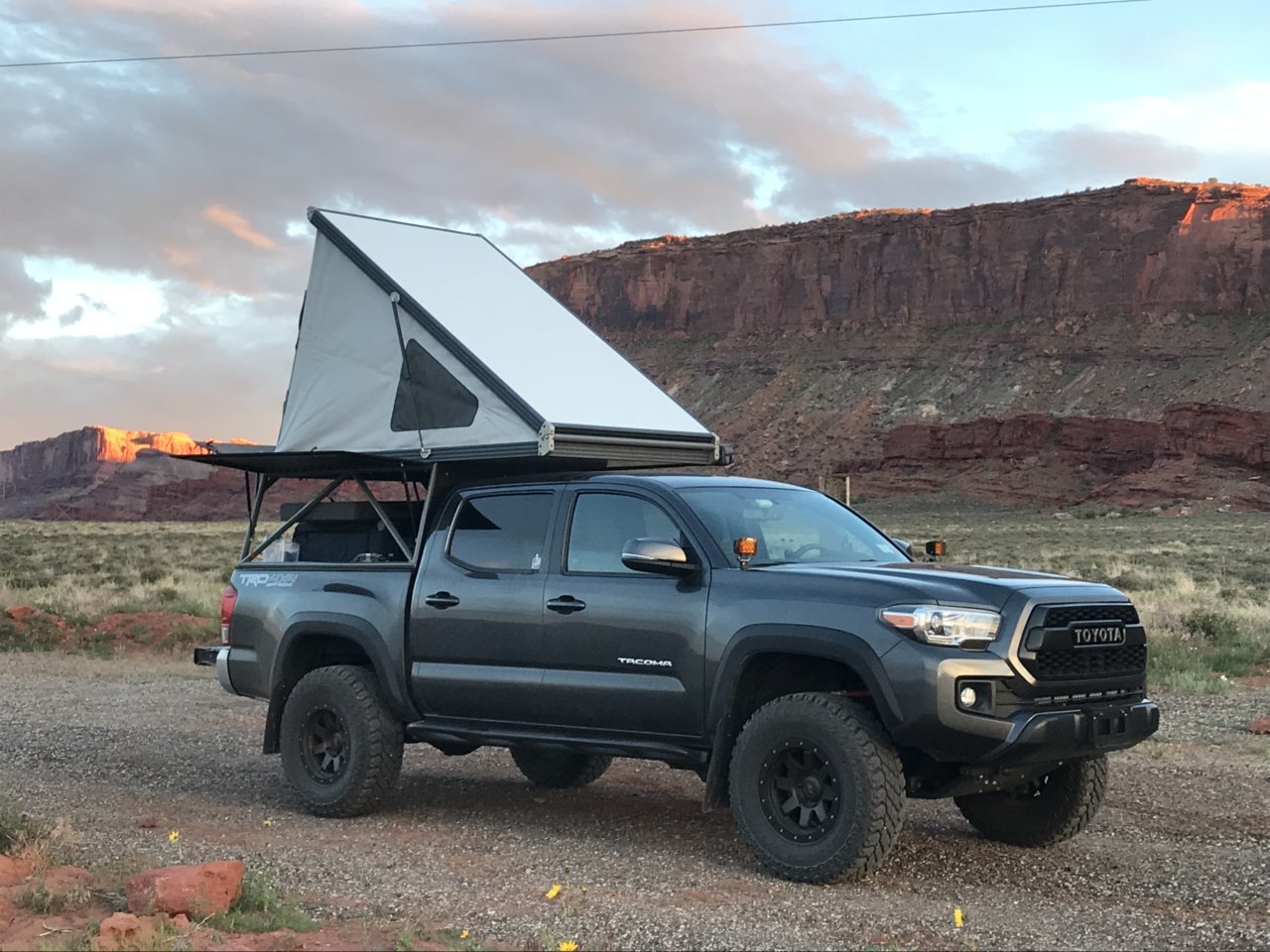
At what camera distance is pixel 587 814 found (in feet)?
28.4

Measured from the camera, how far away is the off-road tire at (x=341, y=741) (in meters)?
8.44

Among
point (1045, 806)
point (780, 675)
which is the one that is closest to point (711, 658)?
point (780, 675)

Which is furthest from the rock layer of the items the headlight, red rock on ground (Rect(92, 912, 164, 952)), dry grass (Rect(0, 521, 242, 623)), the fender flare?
red rock on ground (Rect(92, 912, 164, 952))

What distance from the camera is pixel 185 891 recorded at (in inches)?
226

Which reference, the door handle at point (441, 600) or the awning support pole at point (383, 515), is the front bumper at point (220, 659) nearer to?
the awning support pole at point (383, 515)

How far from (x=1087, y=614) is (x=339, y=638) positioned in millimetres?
4570

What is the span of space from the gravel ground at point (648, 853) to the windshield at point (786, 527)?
154 cm

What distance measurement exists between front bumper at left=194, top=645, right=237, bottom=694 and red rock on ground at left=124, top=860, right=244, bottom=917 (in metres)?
3.56

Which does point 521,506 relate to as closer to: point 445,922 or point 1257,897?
point 445,922

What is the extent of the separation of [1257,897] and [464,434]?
4867 mm

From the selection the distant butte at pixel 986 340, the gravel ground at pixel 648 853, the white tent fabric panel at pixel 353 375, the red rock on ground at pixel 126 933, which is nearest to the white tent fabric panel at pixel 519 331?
the white tent fabric panel at pixel 353 375

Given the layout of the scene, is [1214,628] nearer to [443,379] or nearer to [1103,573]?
[1103,573]

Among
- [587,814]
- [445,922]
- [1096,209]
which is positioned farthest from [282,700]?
[1096,209]

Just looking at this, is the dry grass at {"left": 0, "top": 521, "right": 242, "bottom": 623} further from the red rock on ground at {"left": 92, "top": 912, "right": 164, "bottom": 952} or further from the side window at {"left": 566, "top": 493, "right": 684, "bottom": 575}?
the red rock on ground at {"left": 92, "top": 912, "right": 164, "bottom": 952}
